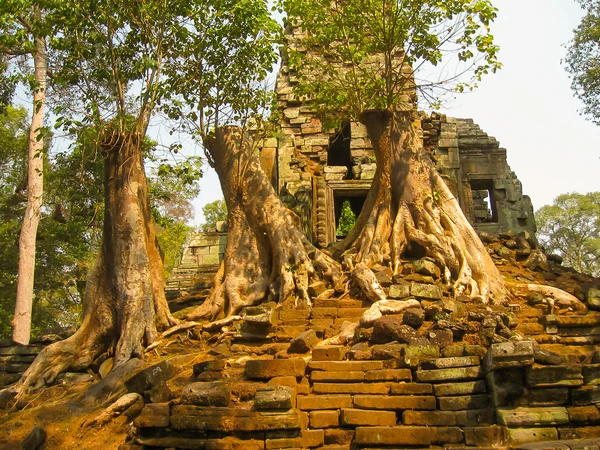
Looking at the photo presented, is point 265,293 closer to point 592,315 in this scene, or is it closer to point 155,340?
point 155,340

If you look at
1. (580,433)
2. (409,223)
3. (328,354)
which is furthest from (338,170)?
(580,433)

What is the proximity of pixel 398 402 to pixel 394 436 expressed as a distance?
468 millimetres

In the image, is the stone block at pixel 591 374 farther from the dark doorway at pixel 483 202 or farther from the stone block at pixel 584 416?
the dark doorway at pixel 483 202

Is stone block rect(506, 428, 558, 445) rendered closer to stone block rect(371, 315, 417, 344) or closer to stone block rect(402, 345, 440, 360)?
stone block rect(402, 345, 440, 360)

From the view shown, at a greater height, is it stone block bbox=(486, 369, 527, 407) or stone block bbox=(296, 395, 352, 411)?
stone block bbox=(486, 369, 527, 407)

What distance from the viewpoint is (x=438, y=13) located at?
407 inches

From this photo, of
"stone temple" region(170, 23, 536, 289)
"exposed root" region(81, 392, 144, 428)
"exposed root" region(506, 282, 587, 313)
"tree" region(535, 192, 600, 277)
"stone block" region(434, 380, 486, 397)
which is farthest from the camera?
"tree" region(535, 192, 600, 277)

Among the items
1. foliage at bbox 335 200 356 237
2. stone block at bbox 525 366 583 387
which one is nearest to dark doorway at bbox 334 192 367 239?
foliage at bbox 335 200 356 237

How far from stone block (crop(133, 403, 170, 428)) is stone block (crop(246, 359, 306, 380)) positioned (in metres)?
0.90

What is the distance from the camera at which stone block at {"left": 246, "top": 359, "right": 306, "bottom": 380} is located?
6250 millimetres

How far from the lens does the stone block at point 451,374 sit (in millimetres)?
5938

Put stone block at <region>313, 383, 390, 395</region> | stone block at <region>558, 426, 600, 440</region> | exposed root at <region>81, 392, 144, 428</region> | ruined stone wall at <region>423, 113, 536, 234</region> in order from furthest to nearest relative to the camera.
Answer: ruined stone wall at <region>423, 113, 536, 234</region> → exposed root at <region>81, 392, 144, 428</region> → stone block at <region>313, 383, 390, 395</region> → stone block at <region>558, 426, 600, 440</region>

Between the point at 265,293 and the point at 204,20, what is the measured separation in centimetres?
446

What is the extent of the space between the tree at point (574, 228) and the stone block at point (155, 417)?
25.2 metres
